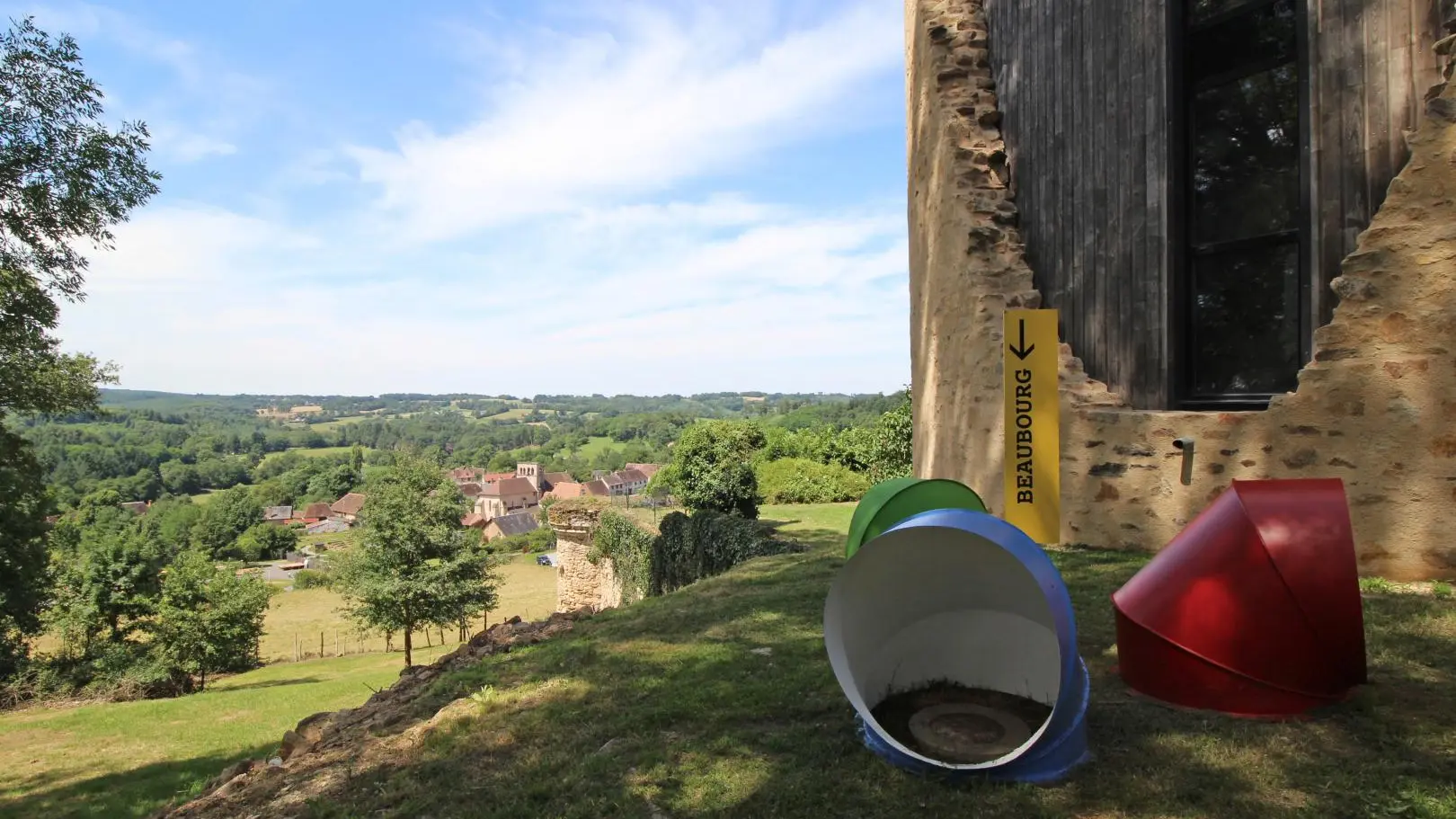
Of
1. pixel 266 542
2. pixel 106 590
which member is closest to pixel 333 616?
pixel 106 590

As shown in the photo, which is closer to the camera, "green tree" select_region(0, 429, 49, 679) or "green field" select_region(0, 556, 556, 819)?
"green tree" select_region(0, 429, 49, 679)

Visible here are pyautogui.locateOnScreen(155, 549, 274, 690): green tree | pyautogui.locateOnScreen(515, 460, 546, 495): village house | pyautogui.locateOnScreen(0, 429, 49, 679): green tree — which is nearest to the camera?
pyautogui.locateOnScreen(0, 429, 49, 679): green tree

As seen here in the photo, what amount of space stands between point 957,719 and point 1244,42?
21.5 feet

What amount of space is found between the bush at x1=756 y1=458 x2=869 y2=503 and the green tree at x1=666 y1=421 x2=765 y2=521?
5434 mm

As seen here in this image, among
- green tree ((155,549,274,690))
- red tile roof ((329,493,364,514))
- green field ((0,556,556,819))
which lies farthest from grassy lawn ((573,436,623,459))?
green field ((0,556,556,819))

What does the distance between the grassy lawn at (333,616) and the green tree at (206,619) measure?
2729mm

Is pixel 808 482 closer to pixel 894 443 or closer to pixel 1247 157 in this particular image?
pixel 894 443

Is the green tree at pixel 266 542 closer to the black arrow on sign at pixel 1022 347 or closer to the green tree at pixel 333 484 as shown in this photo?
the green tree at pixel 333 484

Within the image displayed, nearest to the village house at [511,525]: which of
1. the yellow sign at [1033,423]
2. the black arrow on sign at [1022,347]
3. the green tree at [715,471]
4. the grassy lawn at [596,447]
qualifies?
the grassy lawn at [596,447]

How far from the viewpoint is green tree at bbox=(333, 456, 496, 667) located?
73.1ft

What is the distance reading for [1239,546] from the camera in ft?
11.2

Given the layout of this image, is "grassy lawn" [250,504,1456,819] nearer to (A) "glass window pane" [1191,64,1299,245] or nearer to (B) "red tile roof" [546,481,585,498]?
(A) "glass window pane" [1191,64,1299,245]

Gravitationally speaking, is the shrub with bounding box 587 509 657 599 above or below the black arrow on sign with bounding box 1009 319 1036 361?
below

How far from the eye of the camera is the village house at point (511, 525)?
225ft
